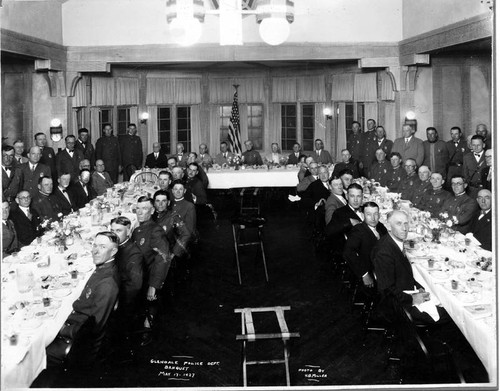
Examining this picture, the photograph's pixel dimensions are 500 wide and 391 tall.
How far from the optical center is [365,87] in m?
12.6

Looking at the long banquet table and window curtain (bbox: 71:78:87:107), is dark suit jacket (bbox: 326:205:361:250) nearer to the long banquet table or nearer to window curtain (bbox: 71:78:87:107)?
the long banquet table

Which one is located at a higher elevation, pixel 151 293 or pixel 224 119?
pixel 224 119

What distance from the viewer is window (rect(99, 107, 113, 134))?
Result: 42.3ft

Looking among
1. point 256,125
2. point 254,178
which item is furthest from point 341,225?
point 256,125

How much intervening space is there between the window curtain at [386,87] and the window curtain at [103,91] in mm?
6337

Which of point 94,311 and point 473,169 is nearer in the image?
point 94,311

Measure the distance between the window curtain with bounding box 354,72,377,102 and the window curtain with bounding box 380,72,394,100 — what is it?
0.34 meters

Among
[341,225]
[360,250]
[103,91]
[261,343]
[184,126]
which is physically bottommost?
[261,343]

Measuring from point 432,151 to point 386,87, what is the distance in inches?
91.2

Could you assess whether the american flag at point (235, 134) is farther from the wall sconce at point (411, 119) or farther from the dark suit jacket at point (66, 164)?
the dark suit jacket at point (66, 164)

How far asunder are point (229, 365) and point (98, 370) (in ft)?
3.32

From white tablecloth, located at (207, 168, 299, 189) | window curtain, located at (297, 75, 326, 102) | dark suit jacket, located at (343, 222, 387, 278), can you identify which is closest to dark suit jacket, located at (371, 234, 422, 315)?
dark suit jacket, located at (343, 222, 387, 278)

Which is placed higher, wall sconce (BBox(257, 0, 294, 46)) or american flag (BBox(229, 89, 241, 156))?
wall sconce (BBox(257, 0, 294, 46))

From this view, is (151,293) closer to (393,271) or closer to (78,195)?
(393,271)
